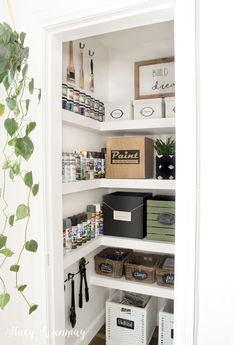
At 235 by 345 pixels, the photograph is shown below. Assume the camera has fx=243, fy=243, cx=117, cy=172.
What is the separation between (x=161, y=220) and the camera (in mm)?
1706

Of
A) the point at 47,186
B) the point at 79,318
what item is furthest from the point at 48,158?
the point at 79,318

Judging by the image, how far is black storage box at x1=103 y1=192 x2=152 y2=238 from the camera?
175cm

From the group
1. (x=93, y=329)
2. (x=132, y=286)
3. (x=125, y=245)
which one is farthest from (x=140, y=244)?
(x=93, y=329)

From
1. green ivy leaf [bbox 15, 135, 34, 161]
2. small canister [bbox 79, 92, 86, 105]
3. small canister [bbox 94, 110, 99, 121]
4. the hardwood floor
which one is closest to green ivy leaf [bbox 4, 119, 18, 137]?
green ivy leaf [bbox 15, 135, 34, 161]

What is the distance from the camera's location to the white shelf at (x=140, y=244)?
5.41 feet

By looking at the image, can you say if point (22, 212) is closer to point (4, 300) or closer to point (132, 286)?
point (4, 300)

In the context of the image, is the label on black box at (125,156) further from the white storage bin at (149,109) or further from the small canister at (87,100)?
the small canister at (87,100)

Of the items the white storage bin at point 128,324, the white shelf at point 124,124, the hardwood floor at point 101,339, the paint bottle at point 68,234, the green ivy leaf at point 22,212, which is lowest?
the hardwood floor at point 101,339

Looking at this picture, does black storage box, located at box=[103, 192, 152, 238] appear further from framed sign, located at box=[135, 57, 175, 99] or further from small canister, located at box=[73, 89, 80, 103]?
framed sign, located at box=[135, 57, 175, 99]

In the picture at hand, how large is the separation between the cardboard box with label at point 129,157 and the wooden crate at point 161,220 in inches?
8.9

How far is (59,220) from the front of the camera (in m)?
1.20

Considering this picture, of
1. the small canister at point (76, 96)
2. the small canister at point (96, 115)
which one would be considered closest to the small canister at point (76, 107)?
the small canister at point (76, 96)
